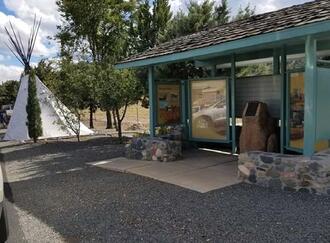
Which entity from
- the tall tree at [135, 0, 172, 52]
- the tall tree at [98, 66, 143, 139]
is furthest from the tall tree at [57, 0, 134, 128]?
the tall tree at [98, 66, 143, 139]

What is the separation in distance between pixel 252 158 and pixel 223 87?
3368 millimetres

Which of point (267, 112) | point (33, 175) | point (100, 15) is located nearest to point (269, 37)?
point (267, 112)

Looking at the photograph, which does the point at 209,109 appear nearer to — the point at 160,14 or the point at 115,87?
the point at 115,87

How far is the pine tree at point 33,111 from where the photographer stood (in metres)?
16.4

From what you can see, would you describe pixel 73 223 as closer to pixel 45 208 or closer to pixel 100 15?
pixel 45 208

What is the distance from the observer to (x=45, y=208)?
6.14 meters

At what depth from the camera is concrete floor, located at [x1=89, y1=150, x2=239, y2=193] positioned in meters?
6.97

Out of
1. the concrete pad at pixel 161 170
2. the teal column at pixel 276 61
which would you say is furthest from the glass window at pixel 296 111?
the concrete pad at pixel 161 170

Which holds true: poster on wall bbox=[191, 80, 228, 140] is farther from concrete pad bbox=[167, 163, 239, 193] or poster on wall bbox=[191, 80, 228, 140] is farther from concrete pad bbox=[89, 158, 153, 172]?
concrete pad bbox=[89, 158, 153, 172]

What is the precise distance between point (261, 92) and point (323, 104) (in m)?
2.57

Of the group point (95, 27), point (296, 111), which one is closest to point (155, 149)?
point (296, 111)

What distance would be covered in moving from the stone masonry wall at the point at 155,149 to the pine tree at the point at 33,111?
7.88 meters

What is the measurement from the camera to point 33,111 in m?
16.5

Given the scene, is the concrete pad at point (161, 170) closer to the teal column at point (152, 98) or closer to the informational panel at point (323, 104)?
the teal column at point (152, 98)
